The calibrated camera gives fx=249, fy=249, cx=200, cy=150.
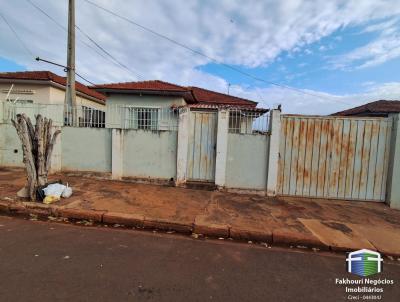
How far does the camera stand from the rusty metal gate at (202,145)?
7.20 m

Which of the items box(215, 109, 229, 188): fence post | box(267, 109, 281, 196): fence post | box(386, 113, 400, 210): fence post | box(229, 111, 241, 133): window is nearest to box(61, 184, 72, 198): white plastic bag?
box(215, 109, 229, 188): fence post

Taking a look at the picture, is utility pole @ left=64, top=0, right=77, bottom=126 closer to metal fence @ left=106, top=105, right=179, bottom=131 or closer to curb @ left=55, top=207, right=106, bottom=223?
metal fence @ left=106, top=105, right=179, bottom=131

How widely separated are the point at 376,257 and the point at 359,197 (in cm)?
332

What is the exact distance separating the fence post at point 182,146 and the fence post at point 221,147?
3.07ft

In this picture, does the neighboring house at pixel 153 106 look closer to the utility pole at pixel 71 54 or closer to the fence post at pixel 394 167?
the utility pole at pixel 71 54

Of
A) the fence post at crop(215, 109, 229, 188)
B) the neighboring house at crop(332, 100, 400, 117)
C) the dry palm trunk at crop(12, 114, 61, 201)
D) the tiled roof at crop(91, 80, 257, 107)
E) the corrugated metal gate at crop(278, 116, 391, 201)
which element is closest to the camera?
the dry palm trunk at crop(12, 114, 61, 201)

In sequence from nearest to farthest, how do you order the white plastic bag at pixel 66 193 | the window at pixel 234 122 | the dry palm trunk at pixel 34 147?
the dry palm trunk at pixel 34 147 < the white plastic bag at pixel 66 193 < the window at pixel 234 122

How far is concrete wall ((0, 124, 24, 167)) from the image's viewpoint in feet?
28.0

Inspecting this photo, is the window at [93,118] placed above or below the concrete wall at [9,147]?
above

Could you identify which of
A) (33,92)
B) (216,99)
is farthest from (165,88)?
(33,92)

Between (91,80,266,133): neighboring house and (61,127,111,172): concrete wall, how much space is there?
748 millimetres

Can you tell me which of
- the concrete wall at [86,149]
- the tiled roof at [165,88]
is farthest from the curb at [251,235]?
the tiled roof at [165,88]

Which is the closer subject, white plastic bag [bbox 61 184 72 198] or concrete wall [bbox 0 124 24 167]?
white plastic bag [bbox 61 184 72 198]

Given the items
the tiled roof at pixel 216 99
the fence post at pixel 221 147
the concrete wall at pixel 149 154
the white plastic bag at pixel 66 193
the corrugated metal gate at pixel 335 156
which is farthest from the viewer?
the tiled roof at pixel 216 99
